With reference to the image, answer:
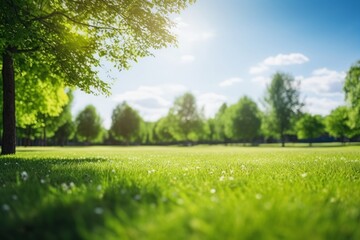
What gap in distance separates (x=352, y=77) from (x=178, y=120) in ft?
152

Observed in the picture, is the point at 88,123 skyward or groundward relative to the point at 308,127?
skyward

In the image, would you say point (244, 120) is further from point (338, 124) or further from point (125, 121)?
point (125, 121)

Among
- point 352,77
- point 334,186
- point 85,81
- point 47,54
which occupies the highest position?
point 352,77

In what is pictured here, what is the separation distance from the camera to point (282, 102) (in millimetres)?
79000

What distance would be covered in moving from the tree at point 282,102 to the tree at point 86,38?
66726 mm

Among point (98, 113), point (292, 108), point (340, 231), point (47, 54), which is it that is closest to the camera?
point (340, 231)

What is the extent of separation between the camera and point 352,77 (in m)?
63.7

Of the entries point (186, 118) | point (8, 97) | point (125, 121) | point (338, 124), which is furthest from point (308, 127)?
point (8, 97)

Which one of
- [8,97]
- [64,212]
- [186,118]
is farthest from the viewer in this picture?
[186,118]

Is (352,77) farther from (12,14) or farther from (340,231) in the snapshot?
(340,231)

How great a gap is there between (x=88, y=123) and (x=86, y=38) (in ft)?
292

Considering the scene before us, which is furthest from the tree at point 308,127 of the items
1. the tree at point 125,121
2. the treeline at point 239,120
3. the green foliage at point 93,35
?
the green foliage at point 93,35

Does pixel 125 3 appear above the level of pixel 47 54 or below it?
above

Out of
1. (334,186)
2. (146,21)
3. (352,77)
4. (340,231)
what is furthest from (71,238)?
(352,77)
